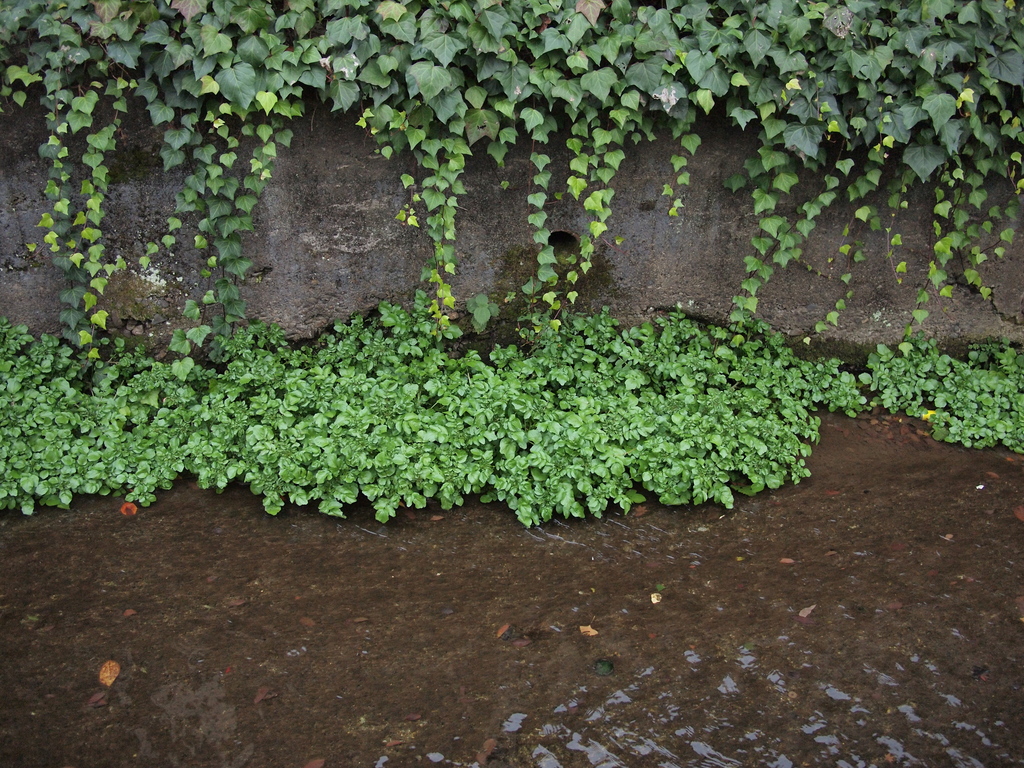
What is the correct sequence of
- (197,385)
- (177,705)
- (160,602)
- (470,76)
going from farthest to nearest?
(197,385)
(470,76)
(160,602)
(177,705)

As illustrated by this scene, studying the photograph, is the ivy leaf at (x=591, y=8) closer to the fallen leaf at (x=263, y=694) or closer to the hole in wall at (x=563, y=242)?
the hole in wall at (x=563, y=242)

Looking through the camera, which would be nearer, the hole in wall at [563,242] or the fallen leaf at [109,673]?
the fallen leaf at [109,673]

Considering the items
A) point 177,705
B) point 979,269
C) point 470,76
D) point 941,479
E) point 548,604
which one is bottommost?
point 177,705

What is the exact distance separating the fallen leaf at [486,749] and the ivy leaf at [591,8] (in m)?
2.69

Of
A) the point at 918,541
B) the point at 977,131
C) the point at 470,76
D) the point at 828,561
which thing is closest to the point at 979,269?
the point at 977,131

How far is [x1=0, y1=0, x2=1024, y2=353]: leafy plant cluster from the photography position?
315 centimetres

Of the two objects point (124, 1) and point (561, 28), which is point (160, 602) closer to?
point (124, 1)

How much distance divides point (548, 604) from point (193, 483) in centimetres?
160

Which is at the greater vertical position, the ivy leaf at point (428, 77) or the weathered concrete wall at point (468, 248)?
the ivy leaf at point (428, 77)

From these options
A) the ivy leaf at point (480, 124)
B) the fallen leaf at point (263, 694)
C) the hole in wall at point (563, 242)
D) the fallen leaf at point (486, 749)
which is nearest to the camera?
the fallen leaf at point (486, 749)

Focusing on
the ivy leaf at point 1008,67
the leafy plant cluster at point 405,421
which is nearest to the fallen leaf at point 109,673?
the leafy plant cluster at point 405,421

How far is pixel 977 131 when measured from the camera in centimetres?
340

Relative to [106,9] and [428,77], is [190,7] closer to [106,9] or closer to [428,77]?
[106,9]

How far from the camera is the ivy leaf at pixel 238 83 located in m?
3.14
